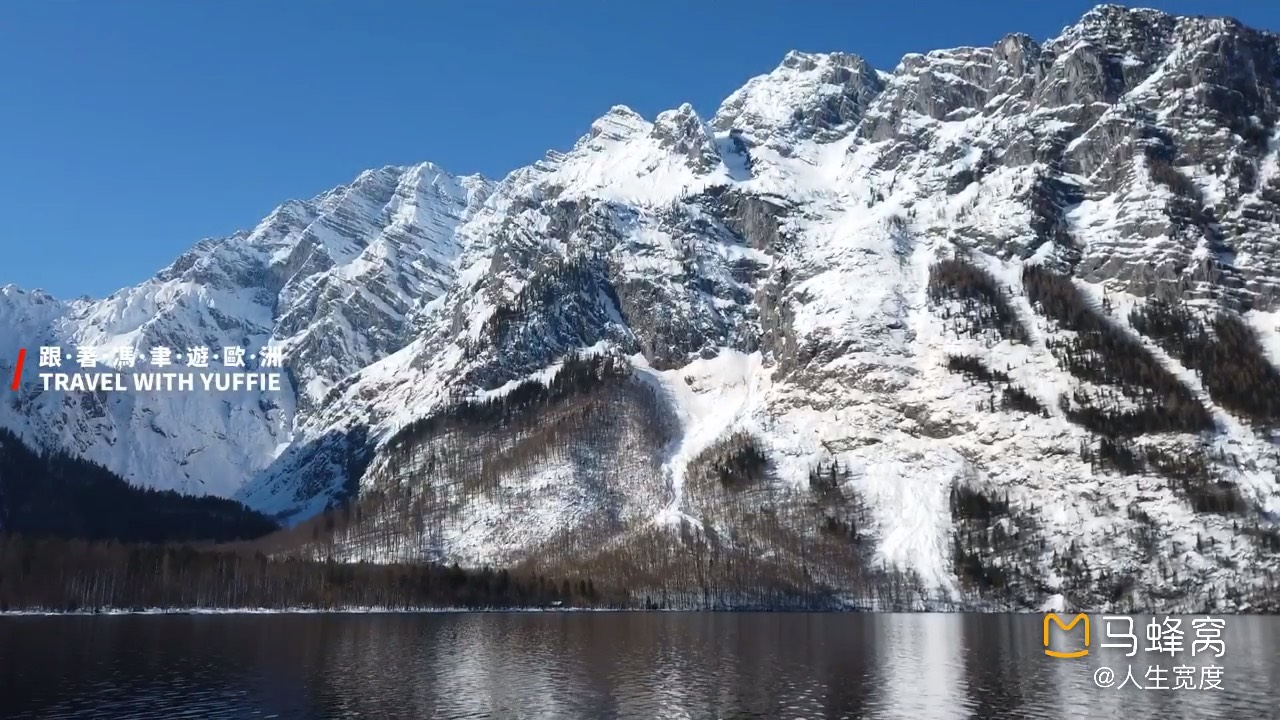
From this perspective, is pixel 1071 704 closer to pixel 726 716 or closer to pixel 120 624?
pixel 726 716

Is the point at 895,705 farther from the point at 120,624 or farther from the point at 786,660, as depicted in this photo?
the point at 120,624

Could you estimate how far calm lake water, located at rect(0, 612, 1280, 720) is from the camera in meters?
86.2

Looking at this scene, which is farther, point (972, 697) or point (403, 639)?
point (403, 639)

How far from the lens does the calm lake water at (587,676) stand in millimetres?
86250

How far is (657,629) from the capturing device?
608 ft

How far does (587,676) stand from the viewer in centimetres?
10869

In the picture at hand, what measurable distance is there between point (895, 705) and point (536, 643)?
70489 millimetres

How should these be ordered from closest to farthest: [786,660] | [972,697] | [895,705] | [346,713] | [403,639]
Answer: [346,713] → [895,705] → [972,697] → [786,660] → [403,639]

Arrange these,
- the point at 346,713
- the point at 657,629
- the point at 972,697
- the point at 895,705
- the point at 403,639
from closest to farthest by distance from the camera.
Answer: the point at 346,713 < the point at 895,705 < the point at 972,697 < the point at 403,639 < the point at 657,629

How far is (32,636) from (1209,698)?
14621 centimetres

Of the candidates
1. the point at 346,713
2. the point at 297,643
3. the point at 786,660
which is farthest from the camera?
the point at 297,643

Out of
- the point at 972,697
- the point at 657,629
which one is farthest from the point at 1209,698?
the point at 657,629

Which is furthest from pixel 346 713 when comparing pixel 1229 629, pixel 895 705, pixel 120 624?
pixel 1229 629

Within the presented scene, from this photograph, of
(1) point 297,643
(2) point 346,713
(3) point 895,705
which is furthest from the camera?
(1) point 297,643
